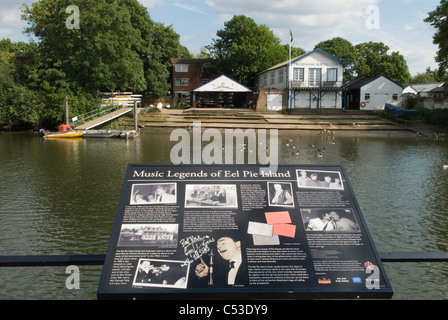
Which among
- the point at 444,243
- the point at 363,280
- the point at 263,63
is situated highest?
the point at 263,63

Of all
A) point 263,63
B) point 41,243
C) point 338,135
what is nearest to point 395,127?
point 338,135

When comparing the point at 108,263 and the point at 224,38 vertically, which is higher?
the point at 224,38

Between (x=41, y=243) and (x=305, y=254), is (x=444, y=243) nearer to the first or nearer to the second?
(x=305, y=254)

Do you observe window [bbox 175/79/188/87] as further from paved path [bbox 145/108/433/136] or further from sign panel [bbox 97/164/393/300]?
sign panel [bbox 97/164/393/300]

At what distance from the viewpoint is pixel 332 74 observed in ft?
163

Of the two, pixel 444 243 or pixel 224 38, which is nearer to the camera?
pixel 444 243

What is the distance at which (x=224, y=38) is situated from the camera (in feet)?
197

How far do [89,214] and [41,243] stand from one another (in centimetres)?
239

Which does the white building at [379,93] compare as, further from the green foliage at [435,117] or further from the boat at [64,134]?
the boat at [64,134]

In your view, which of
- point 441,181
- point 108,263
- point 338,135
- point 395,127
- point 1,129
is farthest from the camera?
point 1,129

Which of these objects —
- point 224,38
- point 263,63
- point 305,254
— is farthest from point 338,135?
point 305,254

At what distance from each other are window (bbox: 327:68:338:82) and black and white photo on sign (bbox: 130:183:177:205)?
48027mm

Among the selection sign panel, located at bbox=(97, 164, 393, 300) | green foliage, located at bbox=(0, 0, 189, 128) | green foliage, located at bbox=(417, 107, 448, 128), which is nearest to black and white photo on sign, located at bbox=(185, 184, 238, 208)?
sign panel, located at bbox=(97, 164, 393, 300)

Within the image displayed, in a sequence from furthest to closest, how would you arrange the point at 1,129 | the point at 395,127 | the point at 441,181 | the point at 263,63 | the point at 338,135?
the point at 263,63 < the point at 1,129 < the point at 395,127 < the point at 338,135 < the point at 441,181
